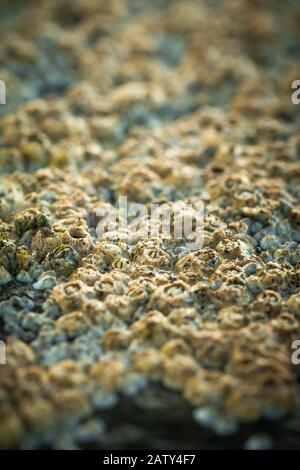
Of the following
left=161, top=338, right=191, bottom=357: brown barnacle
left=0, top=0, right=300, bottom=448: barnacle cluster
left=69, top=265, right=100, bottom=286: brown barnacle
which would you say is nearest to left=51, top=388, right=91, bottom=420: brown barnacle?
left=0, top=0, right=300, bottom=448: barnacle cluster

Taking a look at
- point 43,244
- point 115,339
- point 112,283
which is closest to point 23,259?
point 43,244

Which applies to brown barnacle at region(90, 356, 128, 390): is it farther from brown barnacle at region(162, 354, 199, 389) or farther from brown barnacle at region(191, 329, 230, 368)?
brown barnacle at region(191, 329, 230, 368)

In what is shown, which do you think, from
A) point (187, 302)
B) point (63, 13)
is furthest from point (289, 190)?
point (63, 13)

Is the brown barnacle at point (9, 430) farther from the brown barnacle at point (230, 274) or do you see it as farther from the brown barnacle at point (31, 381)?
the brown barnacle at point (230, 274)

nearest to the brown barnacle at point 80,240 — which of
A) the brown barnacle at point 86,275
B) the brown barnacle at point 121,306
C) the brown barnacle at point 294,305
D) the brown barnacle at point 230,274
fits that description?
the brown barnacle at point 86,275

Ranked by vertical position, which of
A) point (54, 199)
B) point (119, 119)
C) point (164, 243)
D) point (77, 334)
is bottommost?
point (77, 334)

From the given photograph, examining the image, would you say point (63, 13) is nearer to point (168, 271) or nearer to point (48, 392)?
point (168, 271)

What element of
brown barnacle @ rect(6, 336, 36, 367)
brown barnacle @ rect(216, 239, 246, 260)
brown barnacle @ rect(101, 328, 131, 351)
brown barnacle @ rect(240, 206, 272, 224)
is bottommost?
brown barnacle @ rect(6, 336, 36, 367)
